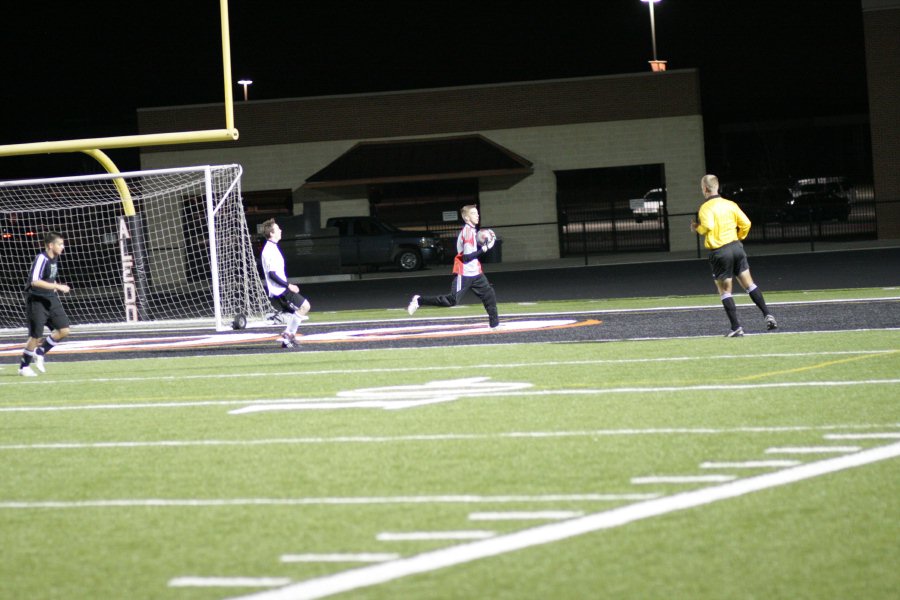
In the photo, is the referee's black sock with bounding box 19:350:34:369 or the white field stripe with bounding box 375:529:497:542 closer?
the white field stripe with bounding box 375:529:497:542

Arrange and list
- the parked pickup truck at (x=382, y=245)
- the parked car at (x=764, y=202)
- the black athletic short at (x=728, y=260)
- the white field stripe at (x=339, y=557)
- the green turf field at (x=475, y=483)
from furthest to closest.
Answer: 1. the parked car at (x=764, y=202)
2. the parked pickup truck at (x=382, y=245)
3. the black athletic short at (x=728, y=260)
4. the white field stripe at (x=339, y=557)
5. the green turf field at (x=475, y=483)

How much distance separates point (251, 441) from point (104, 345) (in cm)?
1111

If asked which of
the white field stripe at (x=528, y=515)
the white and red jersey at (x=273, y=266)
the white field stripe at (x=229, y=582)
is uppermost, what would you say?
the white and red jersey at (x=273, y=266)

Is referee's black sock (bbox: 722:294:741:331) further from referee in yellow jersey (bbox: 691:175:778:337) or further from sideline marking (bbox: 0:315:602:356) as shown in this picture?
sideline marking (bbox: 0:315:602:356)

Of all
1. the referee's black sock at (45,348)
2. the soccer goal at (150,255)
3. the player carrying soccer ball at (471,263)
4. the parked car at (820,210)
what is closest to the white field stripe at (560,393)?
the referee's black sock at (45,348)

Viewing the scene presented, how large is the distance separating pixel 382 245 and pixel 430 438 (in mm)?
28666

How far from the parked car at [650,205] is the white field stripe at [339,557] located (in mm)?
34297

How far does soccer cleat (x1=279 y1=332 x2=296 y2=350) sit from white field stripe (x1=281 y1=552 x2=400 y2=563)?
37.4 feet

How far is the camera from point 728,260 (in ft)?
50.5

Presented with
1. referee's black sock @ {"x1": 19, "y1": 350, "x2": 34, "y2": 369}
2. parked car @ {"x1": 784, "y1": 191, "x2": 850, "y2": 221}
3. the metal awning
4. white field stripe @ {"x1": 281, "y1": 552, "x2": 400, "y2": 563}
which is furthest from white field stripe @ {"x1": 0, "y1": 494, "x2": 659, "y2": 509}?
parked car @ {"x1": 784, "y1": 191, "x2": 850, "y2": 221}

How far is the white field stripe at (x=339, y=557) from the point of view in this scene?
620cm

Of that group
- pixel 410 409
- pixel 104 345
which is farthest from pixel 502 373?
pixel 104 345

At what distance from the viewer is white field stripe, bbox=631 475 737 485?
25.0 ft

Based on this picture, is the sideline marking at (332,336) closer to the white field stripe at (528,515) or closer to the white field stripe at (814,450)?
the white field stripe at (814,450)
